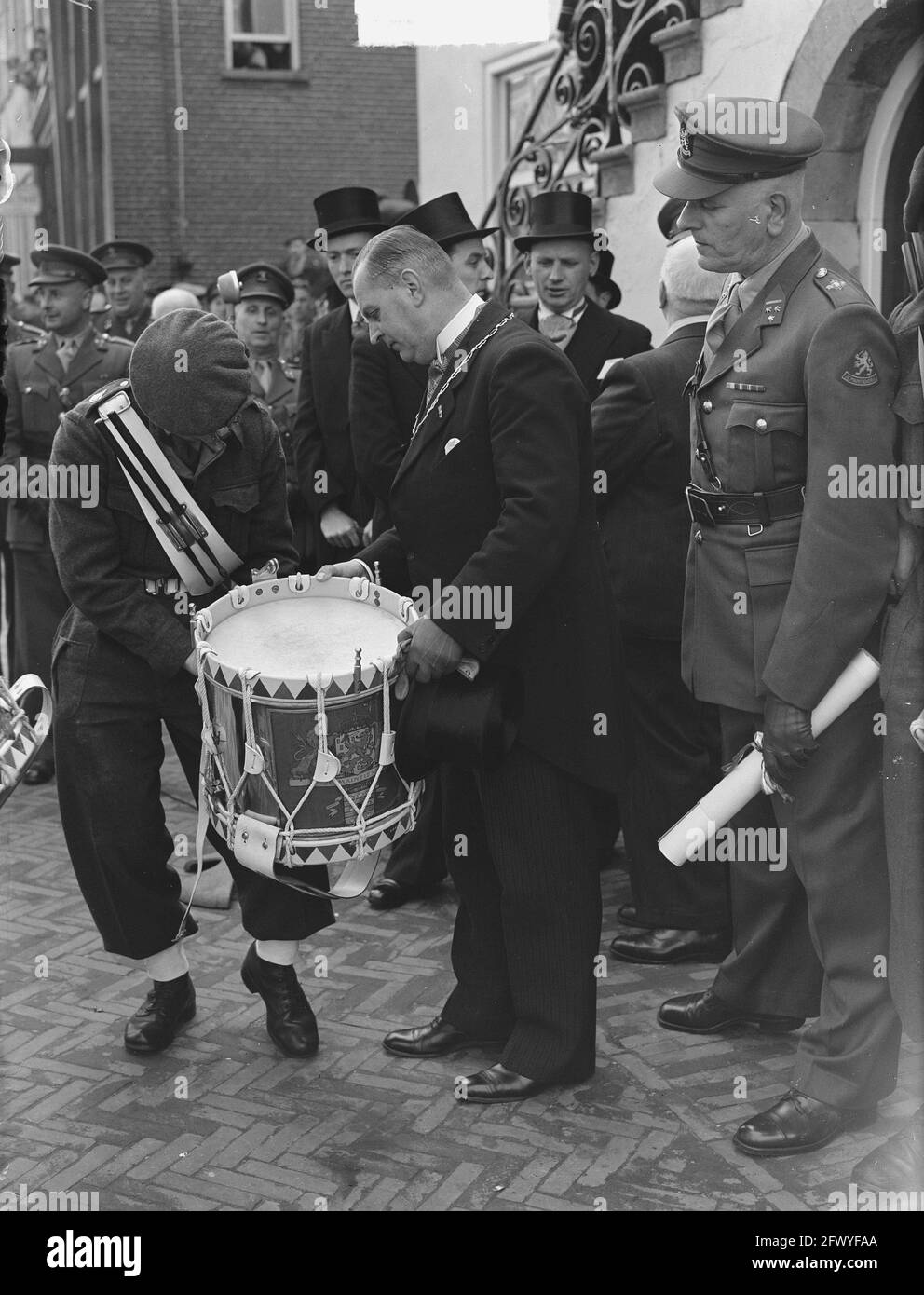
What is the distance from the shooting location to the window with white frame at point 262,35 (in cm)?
1708

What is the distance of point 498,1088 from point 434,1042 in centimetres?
36

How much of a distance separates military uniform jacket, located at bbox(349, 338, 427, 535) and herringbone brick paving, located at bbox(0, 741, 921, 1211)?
66.5 inches

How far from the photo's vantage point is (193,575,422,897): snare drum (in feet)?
10.7

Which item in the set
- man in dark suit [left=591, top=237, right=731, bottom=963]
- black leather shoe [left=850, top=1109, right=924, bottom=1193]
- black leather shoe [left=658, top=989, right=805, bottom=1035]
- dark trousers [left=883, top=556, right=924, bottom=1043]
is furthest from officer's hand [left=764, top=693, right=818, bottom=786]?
man in dark suit [left=591, top=237, right=731, bottom=963]

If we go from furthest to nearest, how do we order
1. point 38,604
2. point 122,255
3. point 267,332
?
point 122,255 → point 267,332 → point 38,604

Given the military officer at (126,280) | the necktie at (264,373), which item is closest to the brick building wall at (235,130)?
the military officer at (126,280)

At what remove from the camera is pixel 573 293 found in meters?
5.72

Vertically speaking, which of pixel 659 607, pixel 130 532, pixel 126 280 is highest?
pixel 126 280

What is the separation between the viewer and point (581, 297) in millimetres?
5723

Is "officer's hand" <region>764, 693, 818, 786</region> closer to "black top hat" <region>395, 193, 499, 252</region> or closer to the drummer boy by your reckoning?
the drummer boy

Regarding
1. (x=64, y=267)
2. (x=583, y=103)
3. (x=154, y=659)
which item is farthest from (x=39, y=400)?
(x=154, y=659)

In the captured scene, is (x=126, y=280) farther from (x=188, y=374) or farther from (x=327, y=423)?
(x=188, y=374)

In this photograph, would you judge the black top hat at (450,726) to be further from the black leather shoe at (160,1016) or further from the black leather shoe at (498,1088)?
the black leather shoe at (160,1016)
